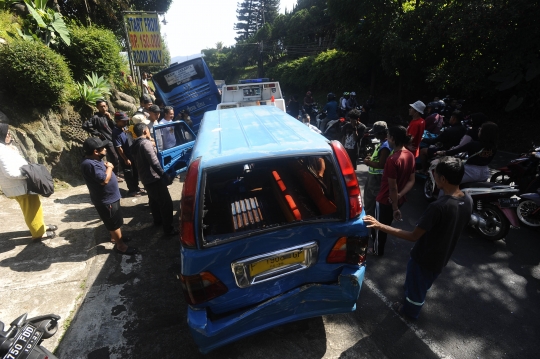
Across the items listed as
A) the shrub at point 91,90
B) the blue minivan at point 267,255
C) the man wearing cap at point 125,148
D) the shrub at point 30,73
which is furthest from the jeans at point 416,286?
the shrub at point 91,90

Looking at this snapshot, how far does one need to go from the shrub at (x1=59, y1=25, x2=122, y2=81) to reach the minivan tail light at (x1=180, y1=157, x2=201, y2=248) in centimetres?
867

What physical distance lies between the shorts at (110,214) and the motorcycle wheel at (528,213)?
6.25m

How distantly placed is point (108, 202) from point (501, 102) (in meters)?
12.7

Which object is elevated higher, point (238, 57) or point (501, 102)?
point (238, 57)

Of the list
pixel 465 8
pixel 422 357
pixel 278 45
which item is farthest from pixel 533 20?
pixel 278 45

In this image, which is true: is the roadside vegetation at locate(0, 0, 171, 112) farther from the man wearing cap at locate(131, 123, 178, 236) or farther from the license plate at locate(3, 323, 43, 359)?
the license plate at locate(3, 323, 43, 359)

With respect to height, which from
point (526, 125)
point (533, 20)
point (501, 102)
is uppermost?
point (533, 20)

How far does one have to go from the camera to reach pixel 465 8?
8625mm

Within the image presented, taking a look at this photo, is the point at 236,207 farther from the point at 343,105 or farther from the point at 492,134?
the point at 343,105

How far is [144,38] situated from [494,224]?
1383cm

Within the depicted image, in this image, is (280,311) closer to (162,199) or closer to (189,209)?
(189,209)

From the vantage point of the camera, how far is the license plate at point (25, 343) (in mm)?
1861

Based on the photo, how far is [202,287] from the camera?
206 centimetres

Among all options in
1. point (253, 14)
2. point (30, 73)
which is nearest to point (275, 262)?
point (30, 73)
